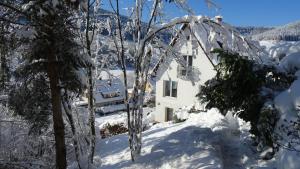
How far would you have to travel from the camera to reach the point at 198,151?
11055 mm

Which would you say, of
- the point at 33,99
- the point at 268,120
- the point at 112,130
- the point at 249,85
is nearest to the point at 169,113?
the point at 112,130

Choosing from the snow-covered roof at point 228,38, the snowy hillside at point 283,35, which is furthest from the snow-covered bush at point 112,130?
the snowy hillside at point 283,35

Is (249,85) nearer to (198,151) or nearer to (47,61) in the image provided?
(198,151)

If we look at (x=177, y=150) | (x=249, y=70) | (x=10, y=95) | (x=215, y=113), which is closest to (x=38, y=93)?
(x=10, y=95)

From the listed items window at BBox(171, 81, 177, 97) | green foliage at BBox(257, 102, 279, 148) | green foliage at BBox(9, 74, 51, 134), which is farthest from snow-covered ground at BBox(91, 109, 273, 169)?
window at BBox(171, 81, 177, 97)

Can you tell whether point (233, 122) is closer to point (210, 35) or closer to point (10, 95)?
point (210, 35)

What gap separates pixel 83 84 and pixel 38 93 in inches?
77.5

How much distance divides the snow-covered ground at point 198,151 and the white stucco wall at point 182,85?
13.6 meters

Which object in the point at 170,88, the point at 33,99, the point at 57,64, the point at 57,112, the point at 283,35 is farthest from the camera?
the point at 283,35

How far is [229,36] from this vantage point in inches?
442

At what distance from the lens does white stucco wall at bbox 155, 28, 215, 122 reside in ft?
90.5

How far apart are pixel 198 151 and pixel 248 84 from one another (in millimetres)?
2464

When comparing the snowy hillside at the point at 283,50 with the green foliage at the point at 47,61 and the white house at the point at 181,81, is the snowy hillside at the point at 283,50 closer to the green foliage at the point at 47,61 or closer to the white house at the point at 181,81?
the green foliage at the point at 47,61

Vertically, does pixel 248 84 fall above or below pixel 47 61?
below
